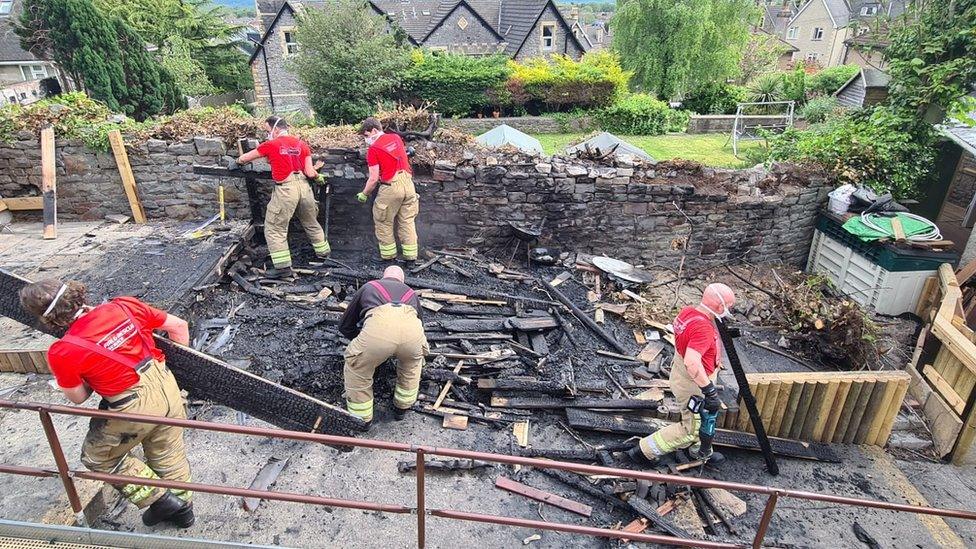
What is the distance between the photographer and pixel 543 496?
480 cm

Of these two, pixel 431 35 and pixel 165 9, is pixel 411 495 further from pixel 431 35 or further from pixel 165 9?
pixel 165 9

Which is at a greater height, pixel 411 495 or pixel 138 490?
pixel 138 490

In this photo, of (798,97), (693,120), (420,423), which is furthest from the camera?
(798,97)

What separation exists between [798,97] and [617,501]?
90.1ft

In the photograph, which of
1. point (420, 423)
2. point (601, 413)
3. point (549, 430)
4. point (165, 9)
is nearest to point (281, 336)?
point (420, 423)

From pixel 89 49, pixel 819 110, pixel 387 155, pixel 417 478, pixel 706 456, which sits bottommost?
pixel 706 456

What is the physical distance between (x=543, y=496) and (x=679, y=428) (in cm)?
147

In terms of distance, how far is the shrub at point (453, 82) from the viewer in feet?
74.6

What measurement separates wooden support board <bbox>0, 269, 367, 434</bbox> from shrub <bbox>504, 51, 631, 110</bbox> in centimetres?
2026

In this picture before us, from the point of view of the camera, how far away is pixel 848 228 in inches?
354

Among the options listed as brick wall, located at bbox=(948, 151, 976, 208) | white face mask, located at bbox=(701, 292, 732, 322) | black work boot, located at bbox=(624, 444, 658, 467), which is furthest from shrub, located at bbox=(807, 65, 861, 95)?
black work boot, located at bbox=(624, 444, 658, 467)

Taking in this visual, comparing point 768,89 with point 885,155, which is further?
point 768,89

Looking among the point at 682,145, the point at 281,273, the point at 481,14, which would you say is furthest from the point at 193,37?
the point at 281,273

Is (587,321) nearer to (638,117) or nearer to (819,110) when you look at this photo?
(638,117)
